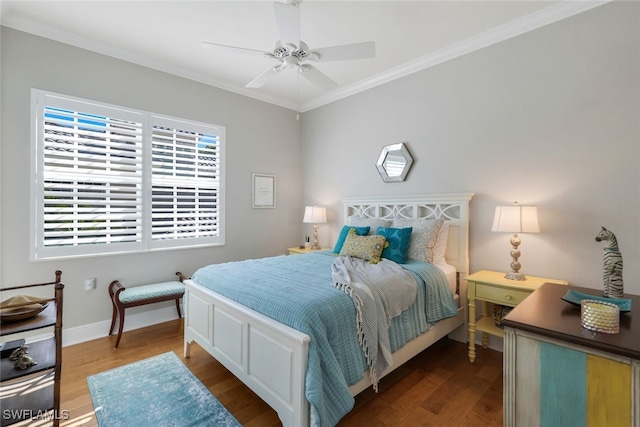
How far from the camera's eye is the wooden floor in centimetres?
186

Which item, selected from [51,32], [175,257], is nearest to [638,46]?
[175,257]

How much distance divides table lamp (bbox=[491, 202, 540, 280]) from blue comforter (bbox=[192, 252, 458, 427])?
59 cm

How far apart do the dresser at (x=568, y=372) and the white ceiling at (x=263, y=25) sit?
2520 millimetres

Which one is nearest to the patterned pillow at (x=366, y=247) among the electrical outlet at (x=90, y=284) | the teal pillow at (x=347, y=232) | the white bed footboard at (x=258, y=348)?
the teal pillow at (x=347, y=232)

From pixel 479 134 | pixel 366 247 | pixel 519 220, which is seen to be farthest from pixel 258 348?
pixel 479 134

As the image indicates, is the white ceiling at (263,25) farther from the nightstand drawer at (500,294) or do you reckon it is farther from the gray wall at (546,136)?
the nightstand drawer at (500,294)

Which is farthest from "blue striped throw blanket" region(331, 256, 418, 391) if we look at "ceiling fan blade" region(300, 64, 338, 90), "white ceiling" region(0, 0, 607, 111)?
"white ceiling" region(0, 0, 607, 111)

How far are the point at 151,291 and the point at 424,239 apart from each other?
9.43 ft

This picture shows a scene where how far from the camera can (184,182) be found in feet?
12.0

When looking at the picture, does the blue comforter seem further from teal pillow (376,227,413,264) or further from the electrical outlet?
the electrical outlet

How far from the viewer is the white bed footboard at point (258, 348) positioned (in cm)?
154

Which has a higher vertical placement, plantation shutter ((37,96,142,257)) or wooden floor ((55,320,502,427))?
plantation shutter ((37,96,142,257))

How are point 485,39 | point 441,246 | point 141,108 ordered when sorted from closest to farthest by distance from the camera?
point 485,39, point 441,246, point 141,108

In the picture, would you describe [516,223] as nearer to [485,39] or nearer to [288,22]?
[485,39]
